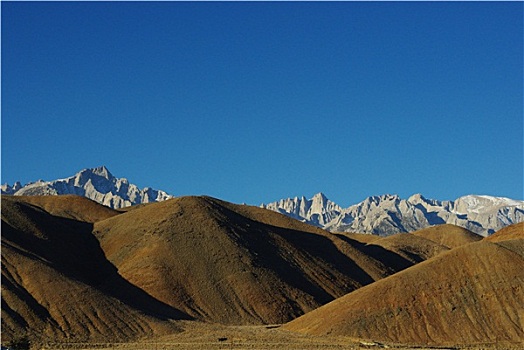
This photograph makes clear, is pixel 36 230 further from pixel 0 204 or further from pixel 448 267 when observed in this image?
pixel 448 267

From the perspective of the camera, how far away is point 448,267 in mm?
114750

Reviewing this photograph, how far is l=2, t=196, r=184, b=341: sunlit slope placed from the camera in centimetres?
10212

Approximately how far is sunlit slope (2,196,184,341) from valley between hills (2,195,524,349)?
0.22 m

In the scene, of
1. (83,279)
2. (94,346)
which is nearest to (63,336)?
(94,346)

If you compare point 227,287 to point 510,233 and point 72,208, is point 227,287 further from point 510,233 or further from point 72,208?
point 72,208

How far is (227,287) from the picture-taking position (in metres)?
130

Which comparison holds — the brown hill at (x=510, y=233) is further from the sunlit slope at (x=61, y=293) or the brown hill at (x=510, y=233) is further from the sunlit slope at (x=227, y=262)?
the sunlit slope at (x=61, y=293)

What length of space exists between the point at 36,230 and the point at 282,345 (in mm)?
56781

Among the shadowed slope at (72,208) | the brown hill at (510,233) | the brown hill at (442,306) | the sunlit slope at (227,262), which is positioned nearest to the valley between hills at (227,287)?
the brown hill at (442,306)

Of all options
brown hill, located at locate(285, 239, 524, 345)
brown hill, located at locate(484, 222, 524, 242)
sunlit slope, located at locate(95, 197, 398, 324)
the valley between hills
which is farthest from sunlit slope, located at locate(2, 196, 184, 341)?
brown hill, located at locate(484, 222, 524, 242)

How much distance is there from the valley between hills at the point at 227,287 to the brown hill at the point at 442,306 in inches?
6.4

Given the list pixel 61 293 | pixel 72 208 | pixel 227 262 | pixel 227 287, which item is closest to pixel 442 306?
pixel 227 287

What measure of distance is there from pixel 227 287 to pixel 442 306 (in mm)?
36034

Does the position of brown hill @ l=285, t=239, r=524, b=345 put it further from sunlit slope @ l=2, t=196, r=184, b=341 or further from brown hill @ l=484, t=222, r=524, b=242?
brown hill @ l=484, t=222, r=524, b=242
